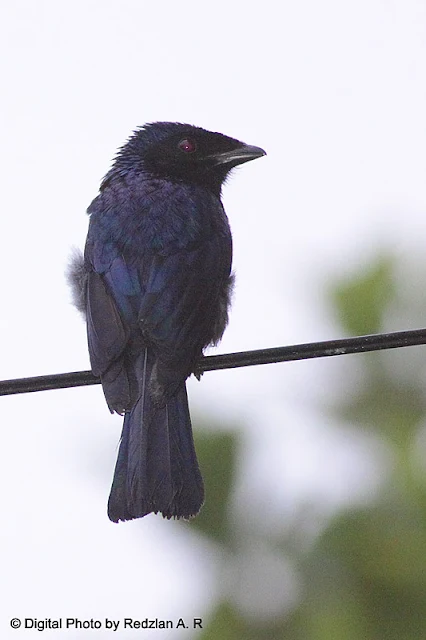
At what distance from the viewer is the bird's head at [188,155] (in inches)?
287

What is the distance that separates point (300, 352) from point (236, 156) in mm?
3148

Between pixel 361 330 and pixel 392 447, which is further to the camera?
pixel 361 330

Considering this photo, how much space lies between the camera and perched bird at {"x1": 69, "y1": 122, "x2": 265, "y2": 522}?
538 centimetres

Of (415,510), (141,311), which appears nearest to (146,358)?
(141,311)

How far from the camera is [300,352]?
4.48 metres

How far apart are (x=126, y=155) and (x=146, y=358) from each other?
229 centimetres

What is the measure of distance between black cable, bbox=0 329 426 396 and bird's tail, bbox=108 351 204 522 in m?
0.85

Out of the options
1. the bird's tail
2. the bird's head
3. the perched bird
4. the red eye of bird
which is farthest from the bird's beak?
the bird's tail

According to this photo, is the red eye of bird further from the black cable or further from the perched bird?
the black cable

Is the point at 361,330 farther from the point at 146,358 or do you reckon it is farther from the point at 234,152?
the point at 146,358

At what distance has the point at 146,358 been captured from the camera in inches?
223

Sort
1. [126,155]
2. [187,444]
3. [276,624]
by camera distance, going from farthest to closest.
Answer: [126,155] < [276,624] < [187,444]

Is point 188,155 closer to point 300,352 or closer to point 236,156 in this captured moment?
point 236,156

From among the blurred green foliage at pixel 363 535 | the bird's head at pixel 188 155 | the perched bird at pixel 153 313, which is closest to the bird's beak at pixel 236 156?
the bird's head at pixel 188 155
